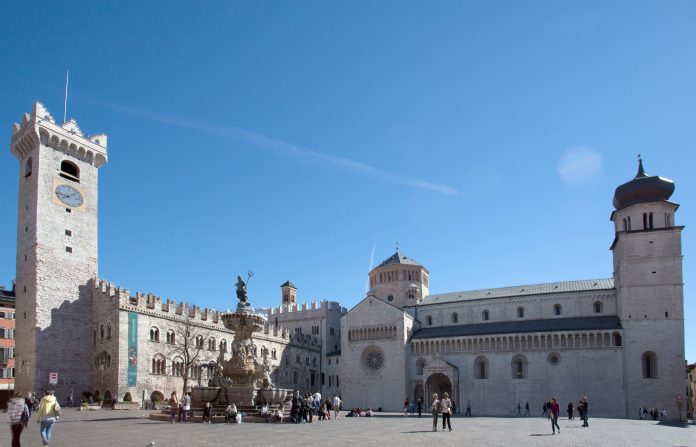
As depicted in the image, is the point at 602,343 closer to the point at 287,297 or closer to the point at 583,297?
the point at 583,297

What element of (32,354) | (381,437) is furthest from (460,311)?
(381,437)

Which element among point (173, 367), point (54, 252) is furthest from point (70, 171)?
point (173, 367)

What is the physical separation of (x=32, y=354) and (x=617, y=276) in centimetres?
5666

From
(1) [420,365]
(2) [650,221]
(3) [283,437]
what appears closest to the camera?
(3) [283,437]

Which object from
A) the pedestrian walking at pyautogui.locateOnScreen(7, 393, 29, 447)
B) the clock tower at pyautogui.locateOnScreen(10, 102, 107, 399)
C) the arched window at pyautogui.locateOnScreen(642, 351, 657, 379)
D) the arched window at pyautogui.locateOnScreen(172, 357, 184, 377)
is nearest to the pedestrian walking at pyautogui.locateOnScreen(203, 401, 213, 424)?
the pedestrian walking at pyautogui.locateOnScreen(7, 393, 29, 447)

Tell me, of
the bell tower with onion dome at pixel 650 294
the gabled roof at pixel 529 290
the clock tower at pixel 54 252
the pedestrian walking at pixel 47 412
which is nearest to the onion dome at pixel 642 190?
the bell tower with onion dome at pixel 650 294

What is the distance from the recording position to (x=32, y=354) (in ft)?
161

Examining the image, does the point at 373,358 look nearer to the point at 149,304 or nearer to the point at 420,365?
the point at 420,365

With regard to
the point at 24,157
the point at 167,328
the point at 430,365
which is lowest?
the point at 430,365

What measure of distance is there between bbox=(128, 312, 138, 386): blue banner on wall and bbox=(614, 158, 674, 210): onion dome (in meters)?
48.9

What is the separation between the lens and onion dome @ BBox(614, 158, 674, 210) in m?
58.7

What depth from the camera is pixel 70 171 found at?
185 ft

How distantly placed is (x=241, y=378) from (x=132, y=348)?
23023 millimetres

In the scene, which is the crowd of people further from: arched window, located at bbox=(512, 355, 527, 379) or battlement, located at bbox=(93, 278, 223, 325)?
battlement, located at bbox=(93, 278, 223, 325)
